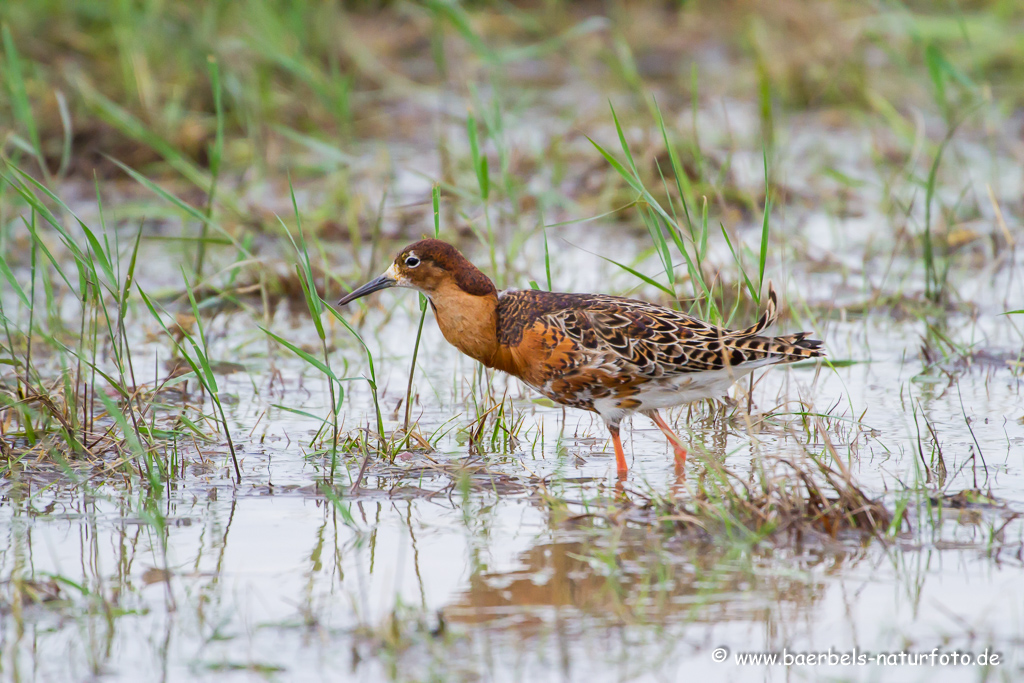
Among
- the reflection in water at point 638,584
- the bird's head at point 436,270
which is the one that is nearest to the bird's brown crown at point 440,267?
the bird's head at point 436,270

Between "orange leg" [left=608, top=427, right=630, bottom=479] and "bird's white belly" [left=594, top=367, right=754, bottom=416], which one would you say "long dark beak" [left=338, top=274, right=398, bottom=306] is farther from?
"orange leg" [left=608, top=427, right=630, bottom=479]

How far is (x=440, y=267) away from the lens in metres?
6.07

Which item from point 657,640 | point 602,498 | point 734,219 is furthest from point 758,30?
point 657,640

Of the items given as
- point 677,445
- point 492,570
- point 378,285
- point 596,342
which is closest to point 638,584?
point 492,570

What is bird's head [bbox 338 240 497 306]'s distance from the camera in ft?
19.8

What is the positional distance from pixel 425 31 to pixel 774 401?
32.1ft

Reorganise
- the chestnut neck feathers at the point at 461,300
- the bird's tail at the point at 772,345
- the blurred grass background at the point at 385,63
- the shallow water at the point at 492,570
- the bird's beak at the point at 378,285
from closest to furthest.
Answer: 1. the shallow water at the point at 492,570
2. the bird's tail at the point at 772,345
3. the chestnut neck feathers at the point at 461,300
4. the bird's beak at the point at 378,285
5. the blurred grass background at the point at 385,63

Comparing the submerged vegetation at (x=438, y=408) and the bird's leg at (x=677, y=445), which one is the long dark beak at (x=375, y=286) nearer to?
the submerged vegetation at (x=438, y=408)

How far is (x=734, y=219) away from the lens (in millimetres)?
10148

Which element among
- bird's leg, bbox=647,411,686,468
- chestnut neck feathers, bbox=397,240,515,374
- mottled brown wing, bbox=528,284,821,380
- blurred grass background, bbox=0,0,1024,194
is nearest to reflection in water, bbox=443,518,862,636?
bird's leg, bbox=647,411,686,468

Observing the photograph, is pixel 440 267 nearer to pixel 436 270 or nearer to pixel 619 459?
pixel 436 270

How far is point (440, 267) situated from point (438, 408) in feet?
3.13

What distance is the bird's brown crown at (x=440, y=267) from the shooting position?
6.04 metres

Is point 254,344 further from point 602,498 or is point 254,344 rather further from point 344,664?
point 344,664
